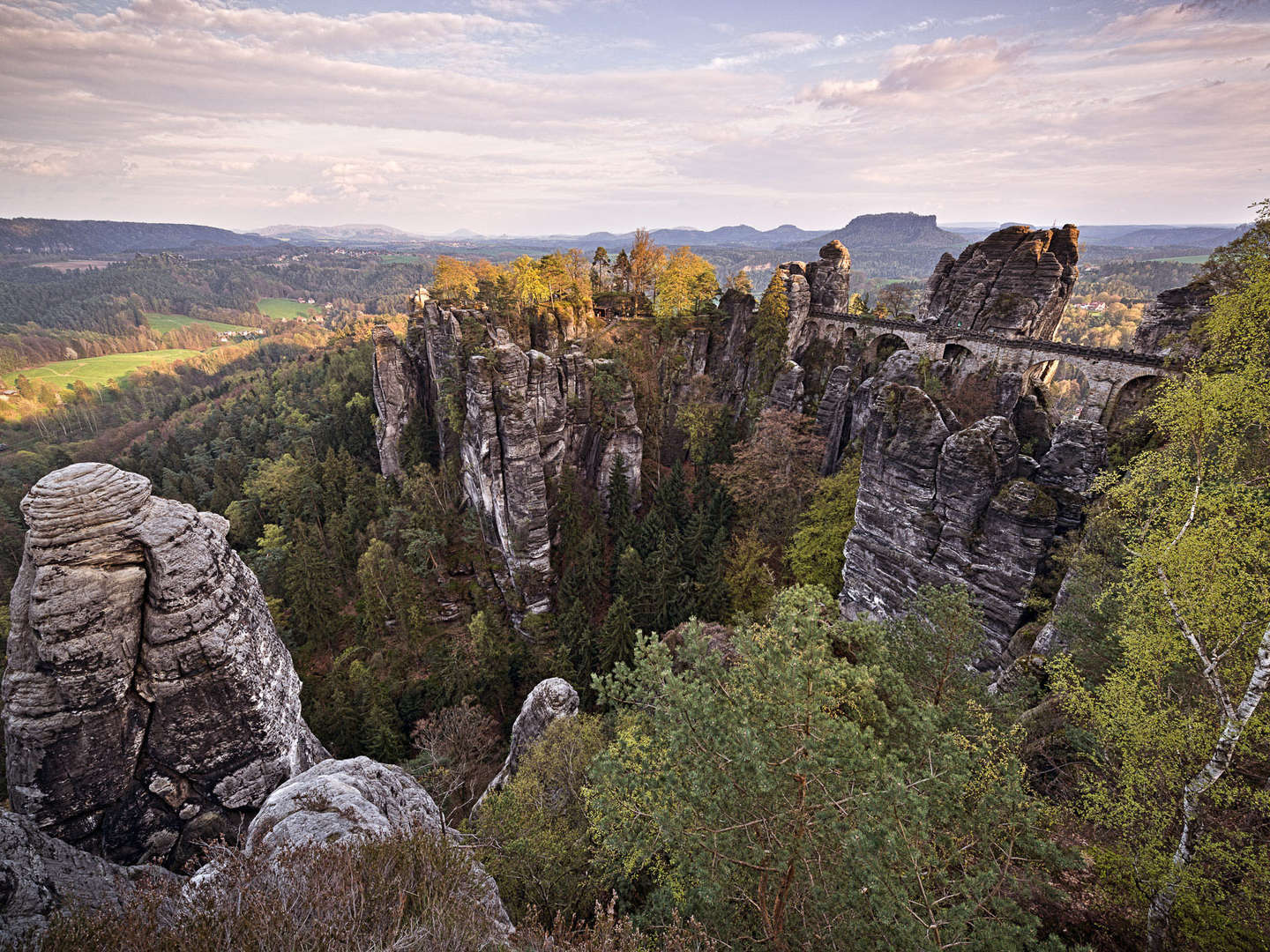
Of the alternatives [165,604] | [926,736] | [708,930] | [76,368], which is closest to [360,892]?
[708,930]

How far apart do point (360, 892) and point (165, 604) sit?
9.02 metres

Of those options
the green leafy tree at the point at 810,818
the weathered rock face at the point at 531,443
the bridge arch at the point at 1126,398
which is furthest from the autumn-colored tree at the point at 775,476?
the green leafy tree at the point at 810,818

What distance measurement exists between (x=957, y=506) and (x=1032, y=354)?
67.5 ft

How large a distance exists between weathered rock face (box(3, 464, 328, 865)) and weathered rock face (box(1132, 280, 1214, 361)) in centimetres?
3792

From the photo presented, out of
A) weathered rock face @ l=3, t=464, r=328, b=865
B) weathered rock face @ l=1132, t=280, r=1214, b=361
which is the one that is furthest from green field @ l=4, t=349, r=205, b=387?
weathered rock face @ l=1132, t=280, r=1214, b=361

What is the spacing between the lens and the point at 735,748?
350 inches

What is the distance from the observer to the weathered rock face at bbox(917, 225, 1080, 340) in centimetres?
3650

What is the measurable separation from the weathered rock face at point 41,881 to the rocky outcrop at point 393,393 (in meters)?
42.2

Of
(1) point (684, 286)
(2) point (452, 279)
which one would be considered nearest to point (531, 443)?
(1) point (684, 286)

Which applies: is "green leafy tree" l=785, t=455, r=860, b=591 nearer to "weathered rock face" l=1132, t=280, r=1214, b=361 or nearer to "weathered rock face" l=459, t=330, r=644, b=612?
"weathered rock face" l=1132, t=280, r=1214, b=361

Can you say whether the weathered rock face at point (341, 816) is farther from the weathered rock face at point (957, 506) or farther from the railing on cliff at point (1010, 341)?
the railing on cliff at point (1010, 341)

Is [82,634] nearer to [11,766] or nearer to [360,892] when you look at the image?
[11,766]

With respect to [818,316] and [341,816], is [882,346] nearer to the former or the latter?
[818,316]

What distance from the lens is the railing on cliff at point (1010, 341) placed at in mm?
29616
